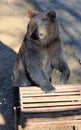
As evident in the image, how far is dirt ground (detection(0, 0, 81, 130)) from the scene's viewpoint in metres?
5.83

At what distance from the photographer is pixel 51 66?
5.27 m

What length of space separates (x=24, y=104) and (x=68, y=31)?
3.44 m

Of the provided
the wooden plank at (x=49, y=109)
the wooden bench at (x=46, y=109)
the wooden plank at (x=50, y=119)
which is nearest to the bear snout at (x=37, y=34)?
the wooden bench at (x=46, y=109)

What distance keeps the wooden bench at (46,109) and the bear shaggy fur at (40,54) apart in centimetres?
12

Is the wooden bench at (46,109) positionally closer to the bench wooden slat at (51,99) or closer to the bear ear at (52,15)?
the bench wooden slat at (51,99)

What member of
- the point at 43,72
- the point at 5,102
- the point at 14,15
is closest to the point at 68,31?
the point at 14,15

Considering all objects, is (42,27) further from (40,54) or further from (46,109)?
(46,109)

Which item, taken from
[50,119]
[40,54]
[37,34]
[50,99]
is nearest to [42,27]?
[37,34]

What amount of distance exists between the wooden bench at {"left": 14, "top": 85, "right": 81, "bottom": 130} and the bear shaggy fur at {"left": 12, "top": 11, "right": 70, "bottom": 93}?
124 mm

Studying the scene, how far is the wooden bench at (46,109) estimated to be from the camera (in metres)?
4.81

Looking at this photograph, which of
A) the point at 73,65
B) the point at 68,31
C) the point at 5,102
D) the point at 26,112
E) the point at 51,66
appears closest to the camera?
the point at 26,112

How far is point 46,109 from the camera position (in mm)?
4848

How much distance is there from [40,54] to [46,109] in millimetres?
690

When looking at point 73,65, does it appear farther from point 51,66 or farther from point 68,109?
point 68,109
